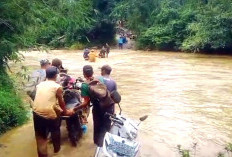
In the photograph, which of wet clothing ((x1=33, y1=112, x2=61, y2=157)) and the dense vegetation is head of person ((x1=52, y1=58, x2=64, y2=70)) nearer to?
wet clothing ((x1=33, y1=112, x2=61, y2=157))

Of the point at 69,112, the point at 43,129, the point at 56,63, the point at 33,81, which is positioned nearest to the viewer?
the point at 43,129

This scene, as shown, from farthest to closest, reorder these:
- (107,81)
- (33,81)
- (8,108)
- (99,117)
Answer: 1. (8,108)
2. (33,81)
3. (107,81)
4. (99,117)

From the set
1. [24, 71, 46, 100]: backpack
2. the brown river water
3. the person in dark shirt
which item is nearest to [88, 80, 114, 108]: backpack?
the person in dark shirt

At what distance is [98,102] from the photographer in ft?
21.2

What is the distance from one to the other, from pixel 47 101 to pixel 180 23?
29.5 m

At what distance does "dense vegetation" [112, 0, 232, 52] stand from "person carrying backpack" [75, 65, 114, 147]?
20.6m

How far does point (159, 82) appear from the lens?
57.5 feet

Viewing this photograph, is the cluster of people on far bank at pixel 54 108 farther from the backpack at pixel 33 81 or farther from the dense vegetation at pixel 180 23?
the dense vegetation at pixel 180 23

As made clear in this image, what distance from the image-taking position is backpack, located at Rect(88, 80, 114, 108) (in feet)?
20.8

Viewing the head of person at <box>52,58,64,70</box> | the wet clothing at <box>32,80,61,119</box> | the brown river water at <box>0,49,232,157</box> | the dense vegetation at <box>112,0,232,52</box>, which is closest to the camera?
the wet clothing at <box>32,80,61,119</box>

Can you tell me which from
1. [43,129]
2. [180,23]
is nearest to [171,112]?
[43,129]

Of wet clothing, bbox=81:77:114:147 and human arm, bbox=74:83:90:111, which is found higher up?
human arm, bbox=74:83:90:111

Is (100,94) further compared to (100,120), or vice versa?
(100,120)

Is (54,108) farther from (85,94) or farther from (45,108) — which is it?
(85,94)
